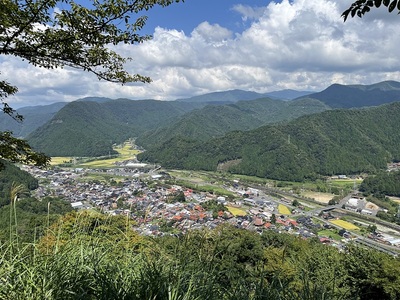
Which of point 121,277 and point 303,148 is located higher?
point 121,277

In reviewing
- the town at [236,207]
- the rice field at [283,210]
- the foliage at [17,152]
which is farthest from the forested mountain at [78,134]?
the foliage at [17,152]

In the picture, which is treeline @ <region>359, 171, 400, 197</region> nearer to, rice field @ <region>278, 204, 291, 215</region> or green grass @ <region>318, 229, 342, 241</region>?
rice field @ <region>278, 204, 291, 215</region>

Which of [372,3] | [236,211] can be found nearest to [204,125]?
[236,211]

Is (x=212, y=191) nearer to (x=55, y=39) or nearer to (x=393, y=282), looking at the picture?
(x=393, y=282)

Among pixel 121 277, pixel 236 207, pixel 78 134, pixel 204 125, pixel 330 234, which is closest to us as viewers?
pixel 121 277

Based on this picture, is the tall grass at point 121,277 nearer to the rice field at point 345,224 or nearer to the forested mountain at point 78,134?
the rice field at point 345,224

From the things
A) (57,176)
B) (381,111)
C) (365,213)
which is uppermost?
(381,111)

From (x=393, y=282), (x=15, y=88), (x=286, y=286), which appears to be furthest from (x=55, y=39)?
(x=393, y=282)

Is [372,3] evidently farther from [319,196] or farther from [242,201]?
[319,196]

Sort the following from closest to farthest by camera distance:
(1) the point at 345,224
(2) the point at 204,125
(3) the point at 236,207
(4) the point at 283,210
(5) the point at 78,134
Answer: (1) the point at 345,224
(3) the point at 236,207
(4) the point at 283,210
(5) the point at 78,134
(2) the point at 204,125
